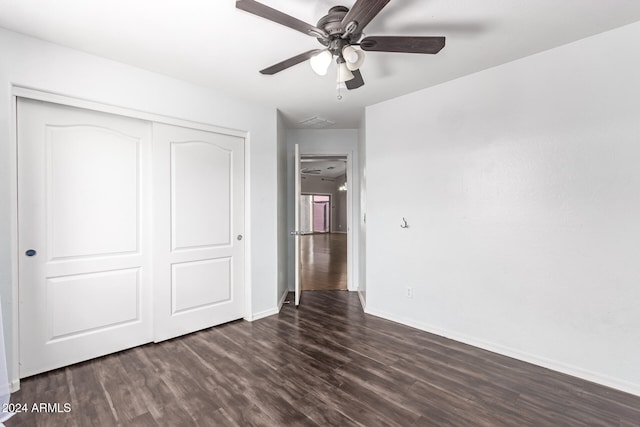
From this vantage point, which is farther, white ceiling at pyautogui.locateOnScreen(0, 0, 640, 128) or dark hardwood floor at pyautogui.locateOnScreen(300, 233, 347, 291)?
dark hardwood floor at pyautogui.locateOnScreen(300, 233, 347, 291)

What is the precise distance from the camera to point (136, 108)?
2.39m

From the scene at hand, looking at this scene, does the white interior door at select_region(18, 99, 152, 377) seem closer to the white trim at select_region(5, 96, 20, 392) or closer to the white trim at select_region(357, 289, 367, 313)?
the white trim at select_region(5, 96, 20, 392)

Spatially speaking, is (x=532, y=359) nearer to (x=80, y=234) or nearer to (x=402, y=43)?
(x=402, y=43)

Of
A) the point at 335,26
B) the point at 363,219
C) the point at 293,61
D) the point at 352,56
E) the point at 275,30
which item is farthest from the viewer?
the point at 363,219

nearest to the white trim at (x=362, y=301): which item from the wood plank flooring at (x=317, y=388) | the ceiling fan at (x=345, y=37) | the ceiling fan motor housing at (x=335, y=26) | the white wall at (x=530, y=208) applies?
the white wall at (x=530, y=208)

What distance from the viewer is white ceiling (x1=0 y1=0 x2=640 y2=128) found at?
1679 millimetres

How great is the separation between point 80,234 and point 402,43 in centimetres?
273

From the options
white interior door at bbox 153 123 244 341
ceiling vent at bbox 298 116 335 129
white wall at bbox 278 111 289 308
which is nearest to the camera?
white interior door at bbox 153 123 244 341

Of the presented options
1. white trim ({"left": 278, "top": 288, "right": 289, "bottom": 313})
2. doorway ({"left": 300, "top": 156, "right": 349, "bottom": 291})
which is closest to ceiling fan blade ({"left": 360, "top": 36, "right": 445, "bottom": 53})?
white trim ({"left": 278, "top": 288, "right": 289, "bottom": 313})

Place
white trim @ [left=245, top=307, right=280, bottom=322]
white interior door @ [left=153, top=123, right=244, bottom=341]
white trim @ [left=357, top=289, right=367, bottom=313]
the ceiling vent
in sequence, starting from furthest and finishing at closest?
the ceiling vent, white trim @ [left=357, top=289, right=367, bottom=313], white trim @ [left=245, top=307, right=280, bottom=322], white interior door @ [left=153, top=123, right=244, bottom=341]

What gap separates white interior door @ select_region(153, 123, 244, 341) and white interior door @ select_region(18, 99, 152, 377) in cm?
14

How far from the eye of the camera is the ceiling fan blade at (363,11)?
125 centimetres

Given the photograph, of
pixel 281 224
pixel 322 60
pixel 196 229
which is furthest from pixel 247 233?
pixel 322 60

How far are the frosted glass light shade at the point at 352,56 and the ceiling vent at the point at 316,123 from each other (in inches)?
82.3
